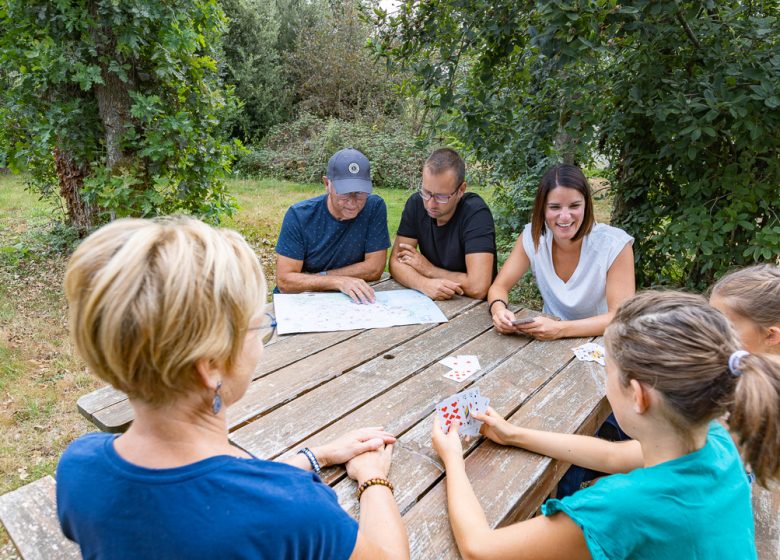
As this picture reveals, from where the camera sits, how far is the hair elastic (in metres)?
1.10

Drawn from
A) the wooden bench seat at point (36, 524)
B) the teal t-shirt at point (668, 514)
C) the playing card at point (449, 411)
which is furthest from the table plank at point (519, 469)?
the wooden bench seat at point (36, 524)

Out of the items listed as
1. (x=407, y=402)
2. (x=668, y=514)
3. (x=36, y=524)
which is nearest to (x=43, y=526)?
(x=36, y=524)

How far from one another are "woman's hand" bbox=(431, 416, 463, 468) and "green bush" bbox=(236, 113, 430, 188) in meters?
9.64

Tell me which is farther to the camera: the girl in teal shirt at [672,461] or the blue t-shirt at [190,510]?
the girl in teal shirt at [672,461]

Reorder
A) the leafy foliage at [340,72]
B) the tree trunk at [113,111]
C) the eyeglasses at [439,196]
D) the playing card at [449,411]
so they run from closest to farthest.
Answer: the playing card at [449,411] < the eyeglasses at [439,196] < the tree trunk at [113,111] < the leafy foliage at [340,72]

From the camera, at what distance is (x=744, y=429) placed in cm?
108

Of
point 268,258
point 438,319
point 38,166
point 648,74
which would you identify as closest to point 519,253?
point 438,319

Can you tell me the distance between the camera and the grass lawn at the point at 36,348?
2857 mm

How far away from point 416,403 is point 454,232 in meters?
1.53

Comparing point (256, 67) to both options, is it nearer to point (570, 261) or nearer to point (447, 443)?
point (570, 261)

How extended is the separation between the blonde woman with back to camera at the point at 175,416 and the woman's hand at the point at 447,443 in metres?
0.51

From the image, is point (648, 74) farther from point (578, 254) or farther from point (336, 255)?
point (336, 255)

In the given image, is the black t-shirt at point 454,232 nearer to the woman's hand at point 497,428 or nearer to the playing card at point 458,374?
the playing card at point 458,374

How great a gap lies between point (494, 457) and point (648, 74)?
2675 mm
